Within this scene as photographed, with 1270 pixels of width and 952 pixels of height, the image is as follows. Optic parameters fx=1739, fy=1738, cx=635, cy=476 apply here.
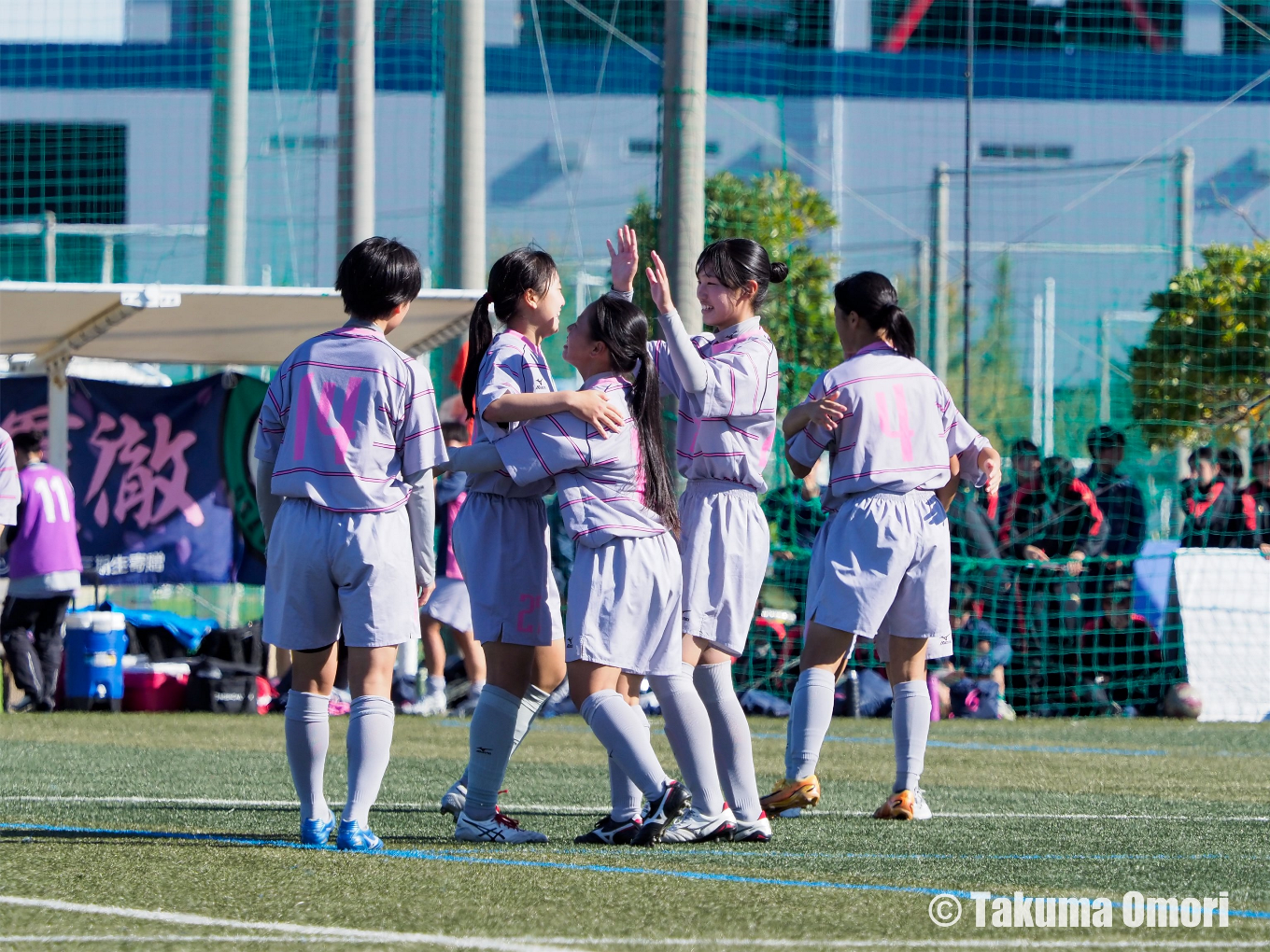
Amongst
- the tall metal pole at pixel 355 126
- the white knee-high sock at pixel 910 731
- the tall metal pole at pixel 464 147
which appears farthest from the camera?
the tall metal pole at pixel 355 126

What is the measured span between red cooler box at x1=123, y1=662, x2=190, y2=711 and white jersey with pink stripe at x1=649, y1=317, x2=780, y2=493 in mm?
6887

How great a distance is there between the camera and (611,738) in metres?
4.60

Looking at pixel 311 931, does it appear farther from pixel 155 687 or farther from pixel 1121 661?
pixel 1121 661

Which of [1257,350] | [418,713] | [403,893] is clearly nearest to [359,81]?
[418,713]

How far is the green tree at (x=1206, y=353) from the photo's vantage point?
1536 cm

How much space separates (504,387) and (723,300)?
78 centimetres

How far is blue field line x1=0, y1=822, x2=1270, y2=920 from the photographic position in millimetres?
3795

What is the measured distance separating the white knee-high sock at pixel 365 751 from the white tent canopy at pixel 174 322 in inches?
232

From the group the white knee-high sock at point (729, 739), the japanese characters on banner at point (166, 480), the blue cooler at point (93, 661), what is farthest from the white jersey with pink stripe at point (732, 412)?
the japanese characters on banner at point (166, 480)

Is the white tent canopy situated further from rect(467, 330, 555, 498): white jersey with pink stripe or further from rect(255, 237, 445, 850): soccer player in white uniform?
rect(255, 237, 445, 850): soccer player in white uniform

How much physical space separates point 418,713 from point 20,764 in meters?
3.78

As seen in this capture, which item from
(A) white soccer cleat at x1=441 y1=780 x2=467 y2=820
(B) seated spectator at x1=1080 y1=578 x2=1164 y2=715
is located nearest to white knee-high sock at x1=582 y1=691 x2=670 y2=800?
(A) white soccer cleat at x1=441 y1=780 x2=467 y2=820

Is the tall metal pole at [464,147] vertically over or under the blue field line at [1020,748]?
over

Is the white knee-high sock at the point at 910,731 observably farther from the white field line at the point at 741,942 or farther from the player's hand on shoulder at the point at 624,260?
the white field line at the point at 741,942
